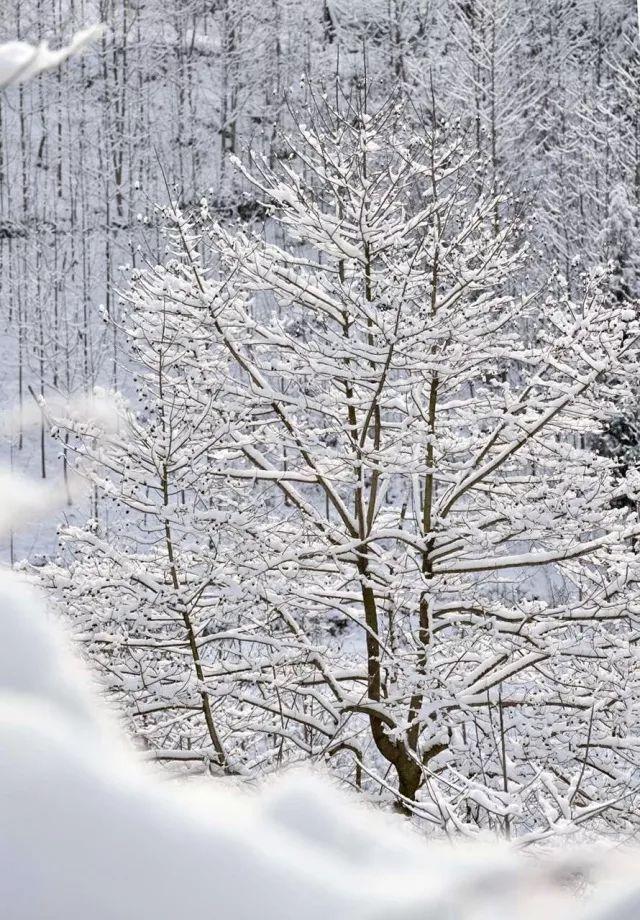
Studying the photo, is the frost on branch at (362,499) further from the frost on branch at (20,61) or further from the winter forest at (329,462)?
the frost on branch at (20,61)

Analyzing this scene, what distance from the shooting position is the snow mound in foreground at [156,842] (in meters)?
0.23

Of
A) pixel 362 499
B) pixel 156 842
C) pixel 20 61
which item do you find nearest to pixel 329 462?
pixel 362 499

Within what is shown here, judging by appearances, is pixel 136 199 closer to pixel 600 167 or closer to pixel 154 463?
pixel 154 463

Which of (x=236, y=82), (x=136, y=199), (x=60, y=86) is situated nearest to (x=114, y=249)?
(x=136, y=199)

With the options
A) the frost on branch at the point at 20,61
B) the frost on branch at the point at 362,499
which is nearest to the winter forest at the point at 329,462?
the frost on branch at the point at 362,499

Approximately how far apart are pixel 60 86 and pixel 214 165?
527 cm

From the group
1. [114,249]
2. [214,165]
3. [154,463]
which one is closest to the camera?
[154,463]

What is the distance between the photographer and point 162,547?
371 centimetres

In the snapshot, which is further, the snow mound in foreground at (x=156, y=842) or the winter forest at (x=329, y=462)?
the winter forest at (x=329, y=462)

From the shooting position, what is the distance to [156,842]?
253mm

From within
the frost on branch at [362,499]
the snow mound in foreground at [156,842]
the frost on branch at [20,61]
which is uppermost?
the frost on branch at [362,499]

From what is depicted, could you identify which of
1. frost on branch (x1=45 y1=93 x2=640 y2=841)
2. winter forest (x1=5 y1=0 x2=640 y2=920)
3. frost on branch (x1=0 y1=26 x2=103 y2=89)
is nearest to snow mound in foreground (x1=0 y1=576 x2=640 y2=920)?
frost on branch (x1=0 y1=26 x2=103 y2=89)

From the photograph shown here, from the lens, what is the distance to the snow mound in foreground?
0.77 ft

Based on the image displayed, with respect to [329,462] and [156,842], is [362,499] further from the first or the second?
[156,842]
